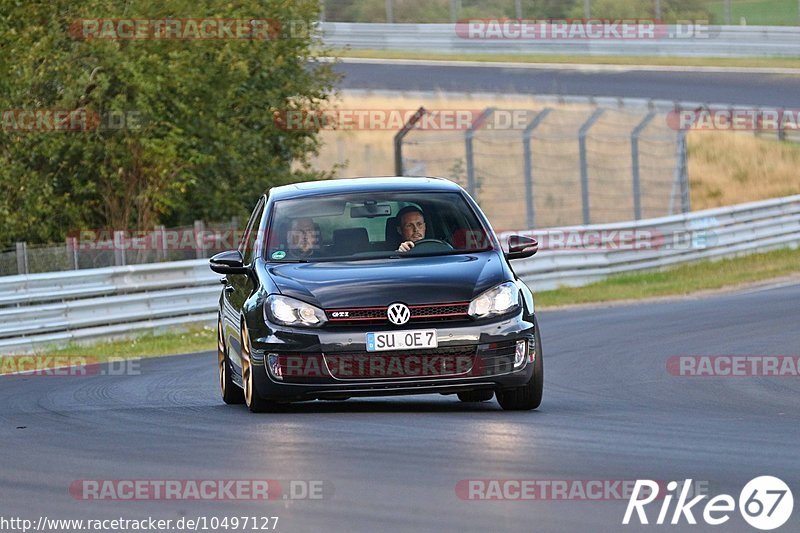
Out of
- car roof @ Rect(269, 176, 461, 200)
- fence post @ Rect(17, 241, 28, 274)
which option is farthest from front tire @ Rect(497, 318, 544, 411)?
fence post @ Rect(17, 241, 28, 274)

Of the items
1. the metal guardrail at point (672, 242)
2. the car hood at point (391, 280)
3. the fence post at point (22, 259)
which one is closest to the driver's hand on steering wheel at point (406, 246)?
the car hood at point (391, 280)

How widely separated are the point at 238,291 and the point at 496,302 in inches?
81.1

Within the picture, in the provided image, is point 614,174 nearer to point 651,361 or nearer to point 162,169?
point 162,169

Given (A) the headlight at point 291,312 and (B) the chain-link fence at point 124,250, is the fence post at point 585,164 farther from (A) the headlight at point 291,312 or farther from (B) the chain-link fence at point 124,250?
(A) the headlight at point 291,312

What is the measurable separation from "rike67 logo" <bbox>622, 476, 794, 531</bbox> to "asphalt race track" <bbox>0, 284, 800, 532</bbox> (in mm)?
60

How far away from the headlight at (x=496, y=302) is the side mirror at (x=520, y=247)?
2.30ft

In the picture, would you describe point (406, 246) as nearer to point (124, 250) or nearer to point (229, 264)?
point (229, 264)

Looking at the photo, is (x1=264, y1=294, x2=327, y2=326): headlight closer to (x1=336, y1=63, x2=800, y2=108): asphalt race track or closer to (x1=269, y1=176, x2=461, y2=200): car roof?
(x1=269, y1=176, x2=461, y2=200): car roof

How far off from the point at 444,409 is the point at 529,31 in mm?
34726

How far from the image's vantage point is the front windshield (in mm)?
10625

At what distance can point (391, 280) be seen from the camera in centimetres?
987

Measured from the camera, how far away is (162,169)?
991 inches

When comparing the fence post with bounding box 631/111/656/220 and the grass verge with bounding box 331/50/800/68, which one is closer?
the fence post with bounding box 631/111/656/220

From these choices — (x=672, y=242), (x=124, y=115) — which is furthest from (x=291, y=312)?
(x=672, y=242)
